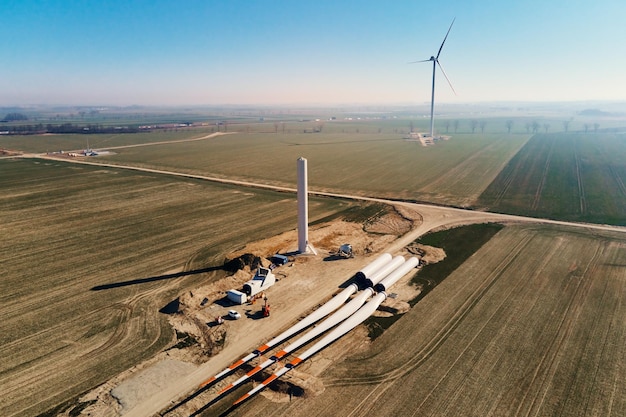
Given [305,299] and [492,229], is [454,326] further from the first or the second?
[492,229]

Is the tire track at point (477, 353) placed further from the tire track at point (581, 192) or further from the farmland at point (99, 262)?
the tire track at point (581, 192)

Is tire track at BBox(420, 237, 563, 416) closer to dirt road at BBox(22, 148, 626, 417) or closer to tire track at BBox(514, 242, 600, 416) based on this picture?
tire track at BBox(514, 242, 600, 416)

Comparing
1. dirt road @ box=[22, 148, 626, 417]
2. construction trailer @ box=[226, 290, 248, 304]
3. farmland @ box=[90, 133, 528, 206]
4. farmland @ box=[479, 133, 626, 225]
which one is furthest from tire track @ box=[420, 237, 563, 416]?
farmland @ box=[90, 133, 528, 206]

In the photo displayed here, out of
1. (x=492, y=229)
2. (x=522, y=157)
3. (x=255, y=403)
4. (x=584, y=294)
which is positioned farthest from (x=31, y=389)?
(x=522, y=157)

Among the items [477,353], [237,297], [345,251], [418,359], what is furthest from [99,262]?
[477,353]

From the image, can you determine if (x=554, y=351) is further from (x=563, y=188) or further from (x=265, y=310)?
(x=563, y=188)

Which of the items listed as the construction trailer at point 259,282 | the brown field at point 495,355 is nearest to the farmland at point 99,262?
the construction trailer at point 259,282
